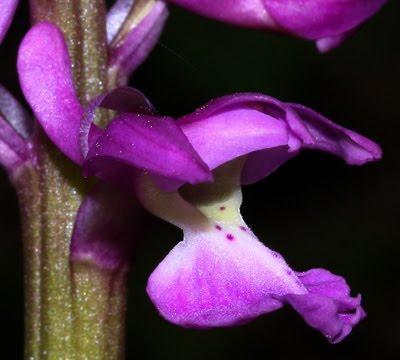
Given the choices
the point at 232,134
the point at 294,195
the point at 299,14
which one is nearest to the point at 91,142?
the point at 232,134

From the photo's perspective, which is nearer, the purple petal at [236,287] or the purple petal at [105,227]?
the purple petal at [236,287]

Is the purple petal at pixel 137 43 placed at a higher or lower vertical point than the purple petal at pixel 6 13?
lower

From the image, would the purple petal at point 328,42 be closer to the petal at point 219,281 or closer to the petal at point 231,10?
the petal at point 231,10

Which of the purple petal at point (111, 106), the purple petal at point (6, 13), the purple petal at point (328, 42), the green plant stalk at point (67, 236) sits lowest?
the green plant stalk at point (67, 236)

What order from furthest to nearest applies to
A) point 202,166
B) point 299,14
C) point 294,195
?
1. point 294,195
2. point 299,14
3. point 202,166

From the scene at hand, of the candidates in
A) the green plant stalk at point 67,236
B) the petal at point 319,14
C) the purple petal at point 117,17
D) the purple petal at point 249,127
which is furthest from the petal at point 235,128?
the purple petal at point 117,17

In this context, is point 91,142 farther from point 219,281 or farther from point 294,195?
point 294,195

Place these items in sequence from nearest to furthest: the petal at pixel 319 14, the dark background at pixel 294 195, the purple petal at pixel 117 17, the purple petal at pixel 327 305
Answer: the purple petal at pixel 327 305 → the petal at pixel 319 14 → the purple petal at pixel 117 17 → the dark background at pixel 294 195
